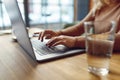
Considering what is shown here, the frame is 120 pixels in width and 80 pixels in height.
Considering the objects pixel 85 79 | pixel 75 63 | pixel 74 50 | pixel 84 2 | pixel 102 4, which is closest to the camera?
pixel 85 79

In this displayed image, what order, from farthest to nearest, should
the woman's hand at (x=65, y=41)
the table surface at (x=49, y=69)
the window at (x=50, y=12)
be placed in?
1. the window at (x=50, y=12)
2. the woman's hand at (x=65, y=41)
3. the table surface at (x=49, y=69)

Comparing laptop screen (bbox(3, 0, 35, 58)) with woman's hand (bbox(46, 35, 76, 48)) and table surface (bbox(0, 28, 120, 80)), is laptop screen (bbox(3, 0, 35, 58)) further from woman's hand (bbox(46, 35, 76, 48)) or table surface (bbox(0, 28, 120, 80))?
woman's hand (bbox(46, 35, 76, 48))

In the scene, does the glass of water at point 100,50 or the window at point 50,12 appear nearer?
the glass of water at point 100,50

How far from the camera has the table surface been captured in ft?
1.88

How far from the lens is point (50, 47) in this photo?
2.94 ft

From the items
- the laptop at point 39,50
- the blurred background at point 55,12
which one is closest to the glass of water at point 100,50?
the laptop at point 39,50

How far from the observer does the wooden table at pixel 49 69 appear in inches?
22.6

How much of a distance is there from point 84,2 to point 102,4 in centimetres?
288

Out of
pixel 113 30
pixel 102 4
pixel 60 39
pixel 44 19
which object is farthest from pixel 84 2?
pixel 113 30

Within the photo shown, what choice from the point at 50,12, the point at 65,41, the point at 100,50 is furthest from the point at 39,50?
the point at 50,12

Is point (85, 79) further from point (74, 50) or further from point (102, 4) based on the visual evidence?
point (102, 4)

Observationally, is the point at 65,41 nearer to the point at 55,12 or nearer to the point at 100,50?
the point at 100,50

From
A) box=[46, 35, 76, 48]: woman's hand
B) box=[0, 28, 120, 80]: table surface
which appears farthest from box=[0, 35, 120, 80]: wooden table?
box=[46, 35, 76, 48]: woman's hand

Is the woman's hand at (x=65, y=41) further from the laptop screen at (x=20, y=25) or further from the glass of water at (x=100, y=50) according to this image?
the glass of water at (x=100, y=50)
